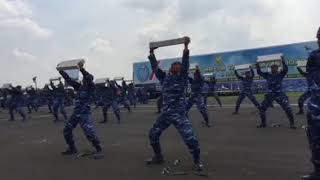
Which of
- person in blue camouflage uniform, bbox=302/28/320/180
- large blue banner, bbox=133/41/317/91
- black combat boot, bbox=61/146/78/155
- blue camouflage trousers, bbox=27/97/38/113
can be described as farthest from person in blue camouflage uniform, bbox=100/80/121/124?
large blue banner, bbox=133/41/317/91

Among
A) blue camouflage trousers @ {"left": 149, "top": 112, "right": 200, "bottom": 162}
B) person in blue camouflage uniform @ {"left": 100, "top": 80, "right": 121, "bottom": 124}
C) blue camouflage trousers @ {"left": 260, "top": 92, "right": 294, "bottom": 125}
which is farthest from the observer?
person in blue camouflage uniform @ {"left": 100, "top": 80, "right": 121, "bottom": 124}

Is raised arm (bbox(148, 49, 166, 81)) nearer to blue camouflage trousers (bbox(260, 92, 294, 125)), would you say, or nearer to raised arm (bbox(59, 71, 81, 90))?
raised arm (bbox(59, 71, 81, 90))

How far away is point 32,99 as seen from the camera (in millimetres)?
39125

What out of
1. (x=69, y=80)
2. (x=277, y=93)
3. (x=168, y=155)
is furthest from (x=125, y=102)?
(x=168, y=155)

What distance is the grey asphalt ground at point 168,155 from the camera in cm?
962

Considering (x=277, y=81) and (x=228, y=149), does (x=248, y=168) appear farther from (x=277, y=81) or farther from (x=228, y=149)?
(x=277, y=81)

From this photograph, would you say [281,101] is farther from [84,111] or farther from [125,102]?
[125,102]

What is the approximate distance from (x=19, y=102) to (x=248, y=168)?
20.7 m

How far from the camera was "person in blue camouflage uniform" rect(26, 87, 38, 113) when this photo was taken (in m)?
38.0

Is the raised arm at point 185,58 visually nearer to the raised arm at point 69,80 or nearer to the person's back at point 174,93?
the person's back at point 174,93

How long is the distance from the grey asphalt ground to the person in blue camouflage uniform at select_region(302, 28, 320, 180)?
116 cm

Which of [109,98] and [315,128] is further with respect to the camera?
[109,98]

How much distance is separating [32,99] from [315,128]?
33572mm

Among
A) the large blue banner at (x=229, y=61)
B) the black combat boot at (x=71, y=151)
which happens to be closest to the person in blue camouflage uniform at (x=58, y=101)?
the black combat boot at (x=71, y=151)
